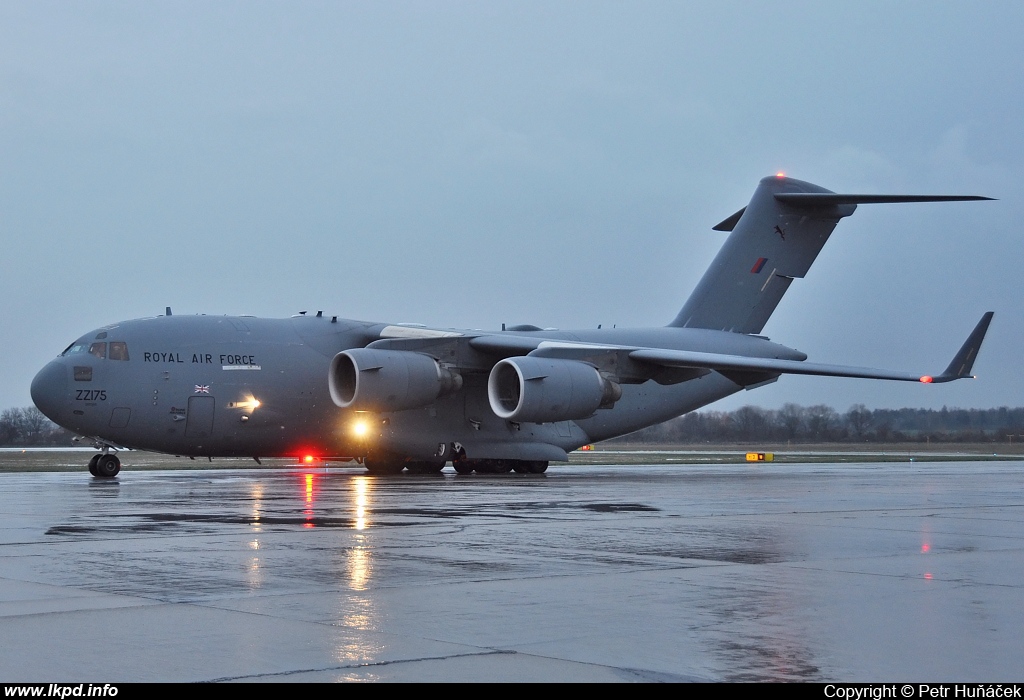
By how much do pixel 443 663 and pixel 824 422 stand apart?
47.7m

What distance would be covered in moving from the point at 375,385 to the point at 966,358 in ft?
40.8

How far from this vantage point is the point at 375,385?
72.2 ft

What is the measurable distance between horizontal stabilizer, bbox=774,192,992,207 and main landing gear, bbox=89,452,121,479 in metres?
16.2

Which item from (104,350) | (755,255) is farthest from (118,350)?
(755,255)

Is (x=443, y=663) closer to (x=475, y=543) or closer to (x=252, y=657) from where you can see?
(x=252, y=657)

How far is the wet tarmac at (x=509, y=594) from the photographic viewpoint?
14.7ft

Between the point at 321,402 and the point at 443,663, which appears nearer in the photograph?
the point at 443,663

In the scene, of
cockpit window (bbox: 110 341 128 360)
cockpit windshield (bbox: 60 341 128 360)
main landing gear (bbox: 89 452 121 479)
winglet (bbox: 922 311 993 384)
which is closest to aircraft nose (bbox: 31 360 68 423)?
cockpit windshield (bbox: 60 341 128 360)

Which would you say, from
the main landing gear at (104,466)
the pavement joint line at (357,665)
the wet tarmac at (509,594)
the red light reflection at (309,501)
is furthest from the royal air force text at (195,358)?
the pavement joint line at (357,665)

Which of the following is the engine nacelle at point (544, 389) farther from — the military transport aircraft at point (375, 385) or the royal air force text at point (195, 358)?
the royal air force text at point (195, 358)

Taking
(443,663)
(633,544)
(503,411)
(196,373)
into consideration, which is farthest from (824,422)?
(443,663)

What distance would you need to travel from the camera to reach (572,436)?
25734 millimetres

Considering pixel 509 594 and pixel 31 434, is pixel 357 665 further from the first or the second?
pixel 31 434

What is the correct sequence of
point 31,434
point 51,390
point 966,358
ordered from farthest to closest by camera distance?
1. point 31,434
2. point 966,358
3. point 51,390
